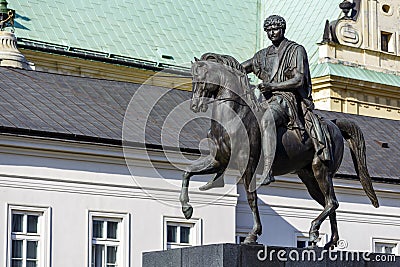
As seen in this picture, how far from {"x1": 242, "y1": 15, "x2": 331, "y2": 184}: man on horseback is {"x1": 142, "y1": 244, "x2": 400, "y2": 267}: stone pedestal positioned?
120 cm

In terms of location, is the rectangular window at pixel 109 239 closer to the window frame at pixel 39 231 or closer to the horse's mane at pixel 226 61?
the window frame at pixel 39 231

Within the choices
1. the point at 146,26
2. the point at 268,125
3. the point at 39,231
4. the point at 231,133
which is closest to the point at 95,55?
the point at 146,26

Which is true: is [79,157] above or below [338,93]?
below

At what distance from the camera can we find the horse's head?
18.5 m

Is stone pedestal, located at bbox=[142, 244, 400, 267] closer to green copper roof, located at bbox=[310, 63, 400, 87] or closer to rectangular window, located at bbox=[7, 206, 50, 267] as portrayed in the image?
rectangular window, located at bbox=[7, 206, 50, 267]

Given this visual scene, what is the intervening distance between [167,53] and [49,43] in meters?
5.97

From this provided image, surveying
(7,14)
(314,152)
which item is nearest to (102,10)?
(7,14)

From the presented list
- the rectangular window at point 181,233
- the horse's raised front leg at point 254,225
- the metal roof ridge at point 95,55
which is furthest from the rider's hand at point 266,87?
the metal roof ridge at point 95,55

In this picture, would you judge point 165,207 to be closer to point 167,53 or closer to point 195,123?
point 195,123

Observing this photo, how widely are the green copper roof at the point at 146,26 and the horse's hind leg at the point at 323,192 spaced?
102 feet

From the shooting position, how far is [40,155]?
30.0 metres

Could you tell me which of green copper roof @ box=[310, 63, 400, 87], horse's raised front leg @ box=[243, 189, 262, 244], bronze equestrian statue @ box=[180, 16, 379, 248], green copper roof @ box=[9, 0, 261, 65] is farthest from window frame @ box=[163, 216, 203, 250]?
green copper roof @ box=[310, 63, 400, 87]

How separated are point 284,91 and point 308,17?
39.5 metres

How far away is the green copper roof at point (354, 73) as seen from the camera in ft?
182
